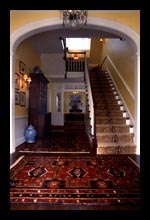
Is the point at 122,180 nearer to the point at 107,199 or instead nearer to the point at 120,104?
the point at 107,199

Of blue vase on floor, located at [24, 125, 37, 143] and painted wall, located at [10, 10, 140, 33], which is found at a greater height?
painted wall, located at [10, 10, 140, 33]

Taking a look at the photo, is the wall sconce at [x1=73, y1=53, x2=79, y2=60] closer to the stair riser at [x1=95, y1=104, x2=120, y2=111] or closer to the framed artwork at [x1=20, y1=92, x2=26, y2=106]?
the stair riser at [x1=95, y1=104, x2=120, y2=111]

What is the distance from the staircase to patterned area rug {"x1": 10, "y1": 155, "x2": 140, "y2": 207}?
1.91ft

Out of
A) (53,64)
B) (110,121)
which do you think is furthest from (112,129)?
(53,64)

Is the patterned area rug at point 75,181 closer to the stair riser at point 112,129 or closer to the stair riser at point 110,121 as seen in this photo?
the stair riser at point 112,129

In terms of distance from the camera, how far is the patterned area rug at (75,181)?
2314 mm

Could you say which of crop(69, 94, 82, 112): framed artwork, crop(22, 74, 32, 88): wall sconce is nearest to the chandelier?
crop(22, 74, 32, 88): wall sconce

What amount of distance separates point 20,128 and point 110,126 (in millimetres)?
2732

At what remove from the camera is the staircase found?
4797mm

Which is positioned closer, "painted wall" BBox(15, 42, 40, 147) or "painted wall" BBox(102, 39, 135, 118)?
"painted wall" BBox(102, 39, 135, 118)

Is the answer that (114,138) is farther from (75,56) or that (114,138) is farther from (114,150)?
(75,56)

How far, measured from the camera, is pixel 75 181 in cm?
290

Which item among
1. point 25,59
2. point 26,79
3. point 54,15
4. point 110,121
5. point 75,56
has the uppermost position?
point 75,56

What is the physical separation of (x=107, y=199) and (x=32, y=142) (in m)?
4.31
